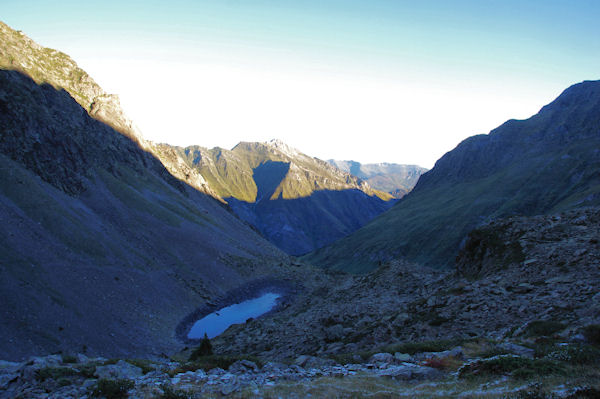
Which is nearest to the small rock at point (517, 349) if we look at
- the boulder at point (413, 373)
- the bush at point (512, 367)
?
the bush at point (512, 367)

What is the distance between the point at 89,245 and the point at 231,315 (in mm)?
27477

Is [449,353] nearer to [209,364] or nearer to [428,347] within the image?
[428,347]

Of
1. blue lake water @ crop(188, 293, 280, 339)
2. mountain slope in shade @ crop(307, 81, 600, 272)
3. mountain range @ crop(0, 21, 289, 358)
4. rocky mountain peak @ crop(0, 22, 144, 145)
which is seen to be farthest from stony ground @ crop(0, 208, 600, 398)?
rocky mountain peak @ crop(0, 22, 144, 145)

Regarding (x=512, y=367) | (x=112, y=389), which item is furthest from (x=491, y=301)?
(x=112, y=389)

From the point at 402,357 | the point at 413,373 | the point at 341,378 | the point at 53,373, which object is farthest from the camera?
the point at 402,357

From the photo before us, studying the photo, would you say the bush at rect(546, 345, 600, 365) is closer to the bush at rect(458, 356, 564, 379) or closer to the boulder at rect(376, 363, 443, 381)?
the bush at rect(458, 356, 564, 379)

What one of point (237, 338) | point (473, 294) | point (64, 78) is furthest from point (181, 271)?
point (64, 78)

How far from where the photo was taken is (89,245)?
53750mm

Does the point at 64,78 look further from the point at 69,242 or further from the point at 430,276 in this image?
the point at 430,276

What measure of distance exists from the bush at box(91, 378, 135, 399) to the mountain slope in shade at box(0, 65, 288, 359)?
23657mm

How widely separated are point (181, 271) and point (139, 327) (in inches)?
933

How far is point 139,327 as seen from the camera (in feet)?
148

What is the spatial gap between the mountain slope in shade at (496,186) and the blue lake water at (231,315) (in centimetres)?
5837

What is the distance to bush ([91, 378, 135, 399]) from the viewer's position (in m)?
12.9
